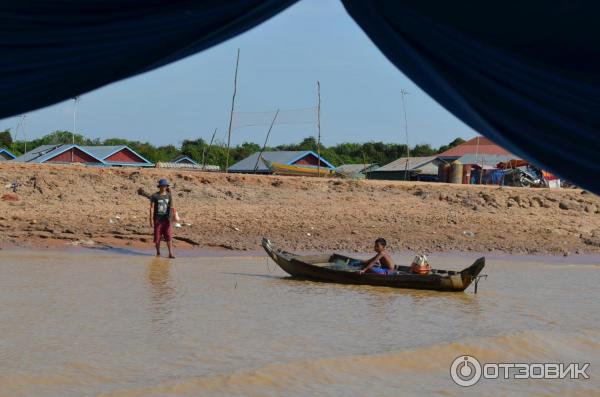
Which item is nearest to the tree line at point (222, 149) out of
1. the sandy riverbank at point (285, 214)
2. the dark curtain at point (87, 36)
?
the sandy riverbank at point (285, 214)

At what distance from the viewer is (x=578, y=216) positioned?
22.5 meters

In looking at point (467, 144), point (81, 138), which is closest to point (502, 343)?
point (467, 144)

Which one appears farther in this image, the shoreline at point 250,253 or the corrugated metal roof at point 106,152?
the corrugated metal roof at point 106,152

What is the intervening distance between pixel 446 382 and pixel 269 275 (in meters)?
6.43

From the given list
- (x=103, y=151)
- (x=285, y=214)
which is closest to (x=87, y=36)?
(x=285, y=214)

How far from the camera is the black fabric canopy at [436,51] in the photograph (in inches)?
86.3

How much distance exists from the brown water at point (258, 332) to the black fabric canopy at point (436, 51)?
17.7 feet

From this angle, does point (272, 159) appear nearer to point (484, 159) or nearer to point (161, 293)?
point (484, 159)

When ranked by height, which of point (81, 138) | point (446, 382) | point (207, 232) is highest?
point (81, 138)

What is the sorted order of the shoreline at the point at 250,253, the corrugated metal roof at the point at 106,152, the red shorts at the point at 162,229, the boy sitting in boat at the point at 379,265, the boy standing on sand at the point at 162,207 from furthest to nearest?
1. the corrugated metal roof at the point at 106,152
2. the shoreline at the point at 250,253
3. the red shorts at the point at 162,229
4. the boy standing on sand at the point at 162,207
5. the boy sitting in boat at the point at 379,265

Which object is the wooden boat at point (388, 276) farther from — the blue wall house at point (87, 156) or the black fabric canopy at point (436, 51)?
the blue wall house at point (87, 156)

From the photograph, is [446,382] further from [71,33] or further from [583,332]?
[71,33]

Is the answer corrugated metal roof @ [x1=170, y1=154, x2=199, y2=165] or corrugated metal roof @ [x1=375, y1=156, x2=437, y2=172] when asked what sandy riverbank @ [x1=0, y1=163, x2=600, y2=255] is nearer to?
corrugated metal roof @ [x1=375, y1=156, x2=437, y2=172]

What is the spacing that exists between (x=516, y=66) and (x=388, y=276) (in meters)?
10.0
